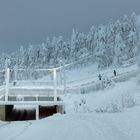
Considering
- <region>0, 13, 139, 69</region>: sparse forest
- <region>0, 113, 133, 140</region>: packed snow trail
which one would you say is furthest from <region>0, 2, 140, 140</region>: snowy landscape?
<region>0, 13, 139, 69</region>: sparse forest

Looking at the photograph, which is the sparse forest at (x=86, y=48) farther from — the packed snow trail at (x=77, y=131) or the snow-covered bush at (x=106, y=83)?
the packed snow trail at (x=77, y=131)

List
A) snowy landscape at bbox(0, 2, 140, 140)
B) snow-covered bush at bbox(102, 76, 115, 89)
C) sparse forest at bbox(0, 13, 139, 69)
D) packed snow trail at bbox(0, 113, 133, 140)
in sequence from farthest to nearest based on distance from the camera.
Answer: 1. sparse forest at bbox(0, 13, 139, 69)
2. snow-covered bush at bbox(102, 76, 115, 89)
3. snowy landscape at bbox(0, 2, 140, 140)
4. packed snow trail at bbox(0, 113, 133, 140)

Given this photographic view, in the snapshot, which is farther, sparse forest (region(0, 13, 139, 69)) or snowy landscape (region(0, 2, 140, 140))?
sparse forest (region(0, 13, 139, 69))

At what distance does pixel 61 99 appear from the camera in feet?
66.7

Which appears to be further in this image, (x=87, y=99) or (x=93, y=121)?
(x=87, y=99)

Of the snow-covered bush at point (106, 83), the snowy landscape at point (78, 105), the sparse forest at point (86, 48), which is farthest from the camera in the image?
the sparse forest at point (86, 48)

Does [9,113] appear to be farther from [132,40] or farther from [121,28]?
[121,28]

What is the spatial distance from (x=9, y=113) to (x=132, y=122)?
50.8 ft

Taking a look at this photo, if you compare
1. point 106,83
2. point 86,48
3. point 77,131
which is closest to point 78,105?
point 106,83

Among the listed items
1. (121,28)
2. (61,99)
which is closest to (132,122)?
(61,99)

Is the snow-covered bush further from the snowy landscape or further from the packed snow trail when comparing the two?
the packed snow trail

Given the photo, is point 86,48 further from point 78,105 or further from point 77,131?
point 77,131

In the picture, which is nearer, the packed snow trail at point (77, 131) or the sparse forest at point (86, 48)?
the packed snow trail at point (77, 131)

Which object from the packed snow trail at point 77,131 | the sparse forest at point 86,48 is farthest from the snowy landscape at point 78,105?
the sparse forest at point 86,48
